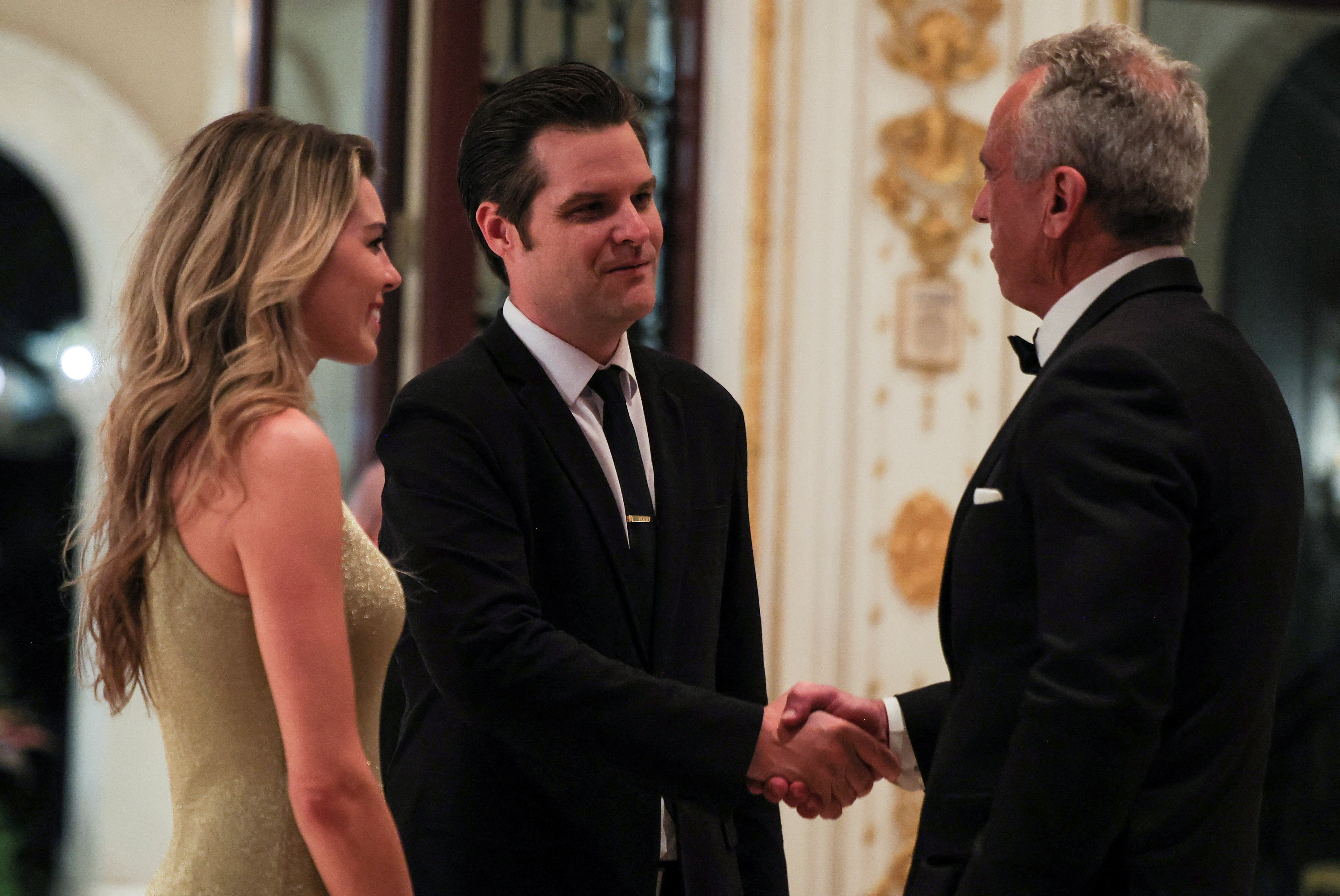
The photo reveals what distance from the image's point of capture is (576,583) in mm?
2051

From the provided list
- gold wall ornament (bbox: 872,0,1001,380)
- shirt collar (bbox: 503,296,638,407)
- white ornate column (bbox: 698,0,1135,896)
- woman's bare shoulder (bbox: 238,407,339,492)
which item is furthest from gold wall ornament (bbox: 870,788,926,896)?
woman's bare shoulder (bbox: 238,407,339,492)

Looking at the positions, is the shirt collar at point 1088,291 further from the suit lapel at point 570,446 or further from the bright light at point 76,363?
the bright light at point 76,363

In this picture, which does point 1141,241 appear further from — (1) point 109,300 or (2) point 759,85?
(1) point 109,300

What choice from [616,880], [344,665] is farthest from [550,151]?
[616,880]

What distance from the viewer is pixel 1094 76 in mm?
1781

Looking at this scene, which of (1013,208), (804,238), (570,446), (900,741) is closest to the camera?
(1013,208)

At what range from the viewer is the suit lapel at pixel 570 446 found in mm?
2047

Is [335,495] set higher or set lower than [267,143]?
lower

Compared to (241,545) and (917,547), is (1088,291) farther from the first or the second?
(917,547)

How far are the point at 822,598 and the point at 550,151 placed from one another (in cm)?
236

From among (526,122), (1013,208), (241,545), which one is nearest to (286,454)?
(241,545)

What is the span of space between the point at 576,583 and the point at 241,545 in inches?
19.2

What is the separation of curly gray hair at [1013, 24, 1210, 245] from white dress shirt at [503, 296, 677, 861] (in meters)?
0.67

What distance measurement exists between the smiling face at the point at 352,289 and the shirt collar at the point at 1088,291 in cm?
79
